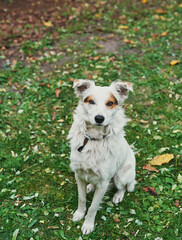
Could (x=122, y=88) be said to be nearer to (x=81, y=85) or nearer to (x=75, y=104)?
(x=81, y=85)

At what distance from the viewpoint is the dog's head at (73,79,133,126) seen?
295 centimetres

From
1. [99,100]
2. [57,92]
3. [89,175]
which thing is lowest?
[57,92]

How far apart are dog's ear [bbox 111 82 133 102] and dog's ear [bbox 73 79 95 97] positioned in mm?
288

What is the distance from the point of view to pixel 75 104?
18.4 feet

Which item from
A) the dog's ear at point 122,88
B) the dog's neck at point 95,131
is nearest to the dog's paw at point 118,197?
the dog's neck at point 95,131

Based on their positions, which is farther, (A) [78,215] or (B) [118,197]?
(B) [118,197]

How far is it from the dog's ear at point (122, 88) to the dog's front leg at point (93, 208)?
1156 mm

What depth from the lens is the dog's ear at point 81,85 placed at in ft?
10.3

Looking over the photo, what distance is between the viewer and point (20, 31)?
7844mm

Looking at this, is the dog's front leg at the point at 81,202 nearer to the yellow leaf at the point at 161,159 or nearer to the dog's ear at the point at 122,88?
the dog's ear at the point at 122,88

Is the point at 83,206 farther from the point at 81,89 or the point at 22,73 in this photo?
the point at 22,73

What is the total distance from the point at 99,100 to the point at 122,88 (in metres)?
0.40

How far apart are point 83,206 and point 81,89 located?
1711mm

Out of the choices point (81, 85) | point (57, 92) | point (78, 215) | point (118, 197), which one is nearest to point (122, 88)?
point (81, 85)
